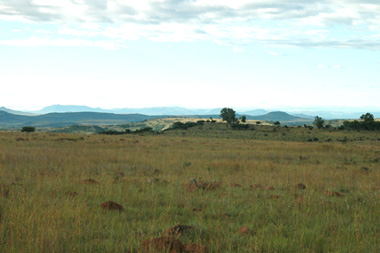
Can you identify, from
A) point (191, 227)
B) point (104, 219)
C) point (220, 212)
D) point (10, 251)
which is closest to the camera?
point (10, 251)

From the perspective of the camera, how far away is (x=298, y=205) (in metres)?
8.16

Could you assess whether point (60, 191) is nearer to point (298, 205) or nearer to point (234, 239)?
point (234, 239)

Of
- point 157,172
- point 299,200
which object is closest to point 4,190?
point 157,172

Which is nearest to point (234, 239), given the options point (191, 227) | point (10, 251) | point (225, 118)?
point (191, 227)

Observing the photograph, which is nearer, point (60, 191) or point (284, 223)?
point (284, 223)

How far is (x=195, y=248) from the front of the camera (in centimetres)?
508

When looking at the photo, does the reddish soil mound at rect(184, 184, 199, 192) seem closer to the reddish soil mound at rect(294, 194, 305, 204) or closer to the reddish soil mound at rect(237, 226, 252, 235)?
the reddish soil mound at rect(294, 194, 305, 204)

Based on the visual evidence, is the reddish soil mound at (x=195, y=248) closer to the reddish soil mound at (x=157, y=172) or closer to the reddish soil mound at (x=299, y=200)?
the reddish soil mound at (x=299, y=200)

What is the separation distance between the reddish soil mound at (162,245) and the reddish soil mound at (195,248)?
78 mm

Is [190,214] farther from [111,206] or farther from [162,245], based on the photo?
[162,245]

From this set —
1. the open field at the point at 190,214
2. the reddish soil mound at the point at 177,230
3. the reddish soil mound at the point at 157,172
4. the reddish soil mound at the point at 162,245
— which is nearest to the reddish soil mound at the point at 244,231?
the open field at the point at 190,214

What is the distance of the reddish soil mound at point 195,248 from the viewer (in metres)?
5.04

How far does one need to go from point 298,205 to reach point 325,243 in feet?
7.95

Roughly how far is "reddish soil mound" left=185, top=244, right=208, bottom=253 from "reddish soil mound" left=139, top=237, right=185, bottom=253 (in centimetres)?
8
